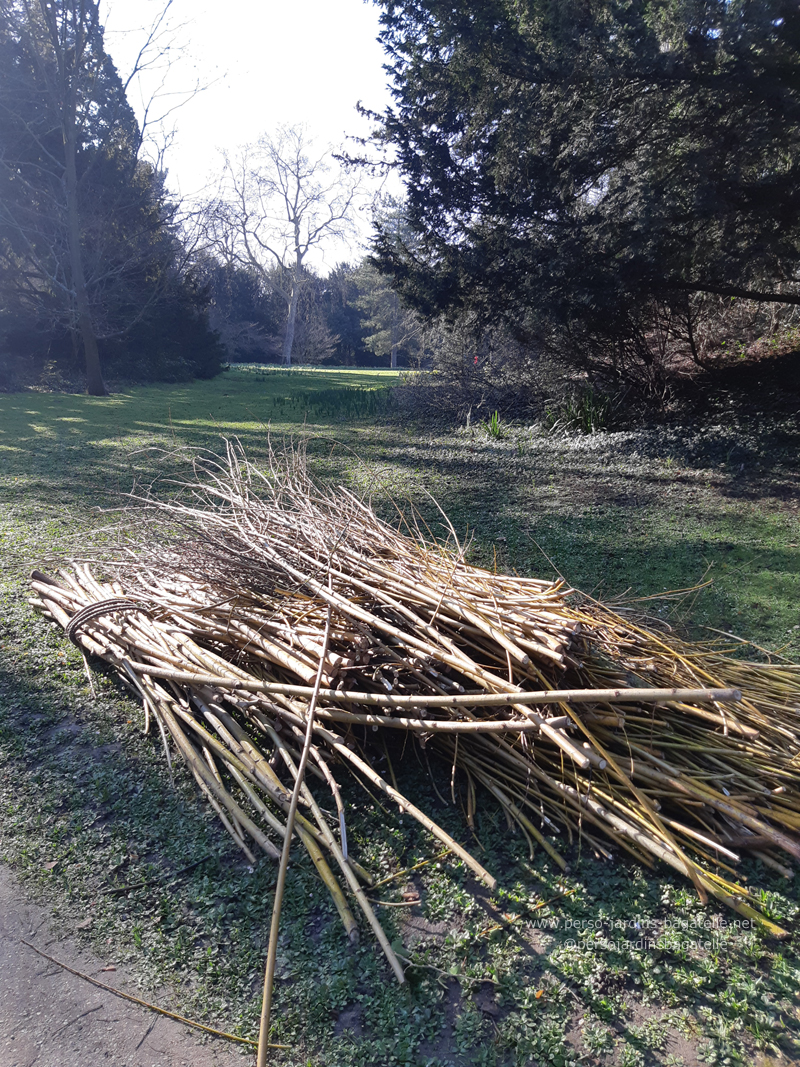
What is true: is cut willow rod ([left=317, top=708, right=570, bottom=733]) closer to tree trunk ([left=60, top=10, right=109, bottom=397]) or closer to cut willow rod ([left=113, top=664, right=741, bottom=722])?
cut willow rod ([left=113, top=664, right=741, bottom=722])

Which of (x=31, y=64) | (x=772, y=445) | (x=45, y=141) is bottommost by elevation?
(x=772, y=445)

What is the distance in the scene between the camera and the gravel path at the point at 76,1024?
145 cm

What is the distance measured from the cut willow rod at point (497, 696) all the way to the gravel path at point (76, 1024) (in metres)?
0.86

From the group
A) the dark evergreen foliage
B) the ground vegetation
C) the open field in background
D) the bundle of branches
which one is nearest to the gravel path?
the open field in background

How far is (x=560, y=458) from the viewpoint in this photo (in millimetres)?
8766

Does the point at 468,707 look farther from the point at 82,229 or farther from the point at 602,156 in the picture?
the point at 82,229

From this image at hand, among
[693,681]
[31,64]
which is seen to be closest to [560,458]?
[693,681]

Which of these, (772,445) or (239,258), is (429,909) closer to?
(772,445)

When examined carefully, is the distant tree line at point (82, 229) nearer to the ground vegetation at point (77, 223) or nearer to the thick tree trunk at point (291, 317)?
the ground vegetation at point (77, 223)

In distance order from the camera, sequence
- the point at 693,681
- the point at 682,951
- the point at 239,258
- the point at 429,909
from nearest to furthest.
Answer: the point at 682,951
the point at 429,909
the point at 693,681
the point at 239,258

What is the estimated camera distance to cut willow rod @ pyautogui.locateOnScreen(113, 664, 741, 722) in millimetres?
1746

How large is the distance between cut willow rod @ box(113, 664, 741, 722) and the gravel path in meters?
0.86

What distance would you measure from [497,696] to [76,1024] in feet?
4.32

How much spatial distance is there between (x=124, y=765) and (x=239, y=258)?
44.9 metres
